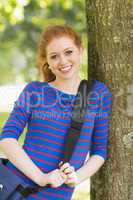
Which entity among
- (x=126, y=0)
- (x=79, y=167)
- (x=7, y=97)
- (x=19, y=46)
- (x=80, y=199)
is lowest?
(x=19, y=46)

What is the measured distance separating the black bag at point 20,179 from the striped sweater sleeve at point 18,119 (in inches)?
Answer: 6.7

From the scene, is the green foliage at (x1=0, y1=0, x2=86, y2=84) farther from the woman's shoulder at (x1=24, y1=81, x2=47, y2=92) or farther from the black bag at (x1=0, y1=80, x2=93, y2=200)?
the black bag at (x1=0, y1=80, x2=93, y2=200)

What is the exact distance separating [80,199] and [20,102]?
7.90ft

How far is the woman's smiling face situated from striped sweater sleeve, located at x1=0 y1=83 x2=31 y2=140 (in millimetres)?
219

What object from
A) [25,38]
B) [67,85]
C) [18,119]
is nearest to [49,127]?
[18,119]

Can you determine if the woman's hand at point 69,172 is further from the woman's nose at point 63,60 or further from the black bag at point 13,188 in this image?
the woman's nose at point 63,60

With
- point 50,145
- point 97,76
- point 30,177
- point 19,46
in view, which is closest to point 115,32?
point 97,76

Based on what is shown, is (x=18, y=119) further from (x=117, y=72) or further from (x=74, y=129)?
(x=117, y=72)

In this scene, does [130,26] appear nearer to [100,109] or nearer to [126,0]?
[126,0]

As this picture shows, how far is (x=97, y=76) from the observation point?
315 cm

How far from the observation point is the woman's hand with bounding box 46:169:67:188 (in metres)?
2.66

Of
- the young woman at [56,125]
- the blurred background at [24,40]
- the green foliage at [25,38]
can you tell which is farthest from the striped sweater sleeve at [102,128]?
the green foliage at [25,38]

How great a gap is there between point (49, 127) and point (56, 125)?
1.5 inches

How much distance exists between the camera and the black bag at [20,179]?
2.69 metres
